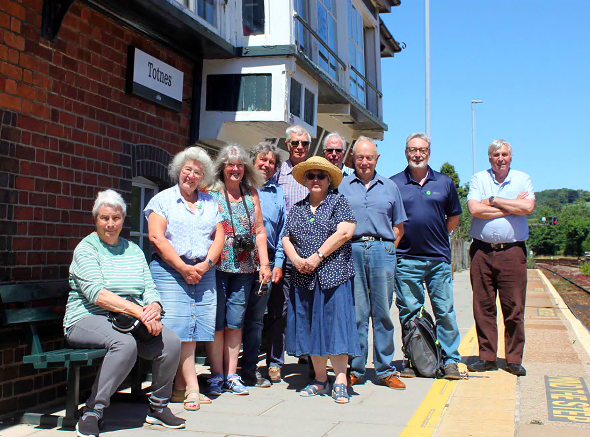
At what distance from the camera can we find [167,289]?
4938 mm

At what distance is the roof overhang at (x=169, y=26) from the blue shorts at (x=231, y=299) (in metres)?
2.49

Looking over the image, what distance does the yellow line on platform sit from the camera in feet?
14.2

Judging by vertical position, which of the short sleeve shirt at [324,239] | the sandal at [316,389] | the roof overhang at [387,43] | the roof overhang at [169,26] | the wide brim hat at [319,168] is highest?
the roof overhang at [387,43]

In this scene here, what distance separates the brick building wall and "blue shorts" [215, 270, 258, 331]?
122cm

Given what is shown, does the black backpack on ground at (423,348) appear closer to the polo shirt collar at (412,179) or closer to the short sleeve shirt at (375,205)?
the short sleeve shirt at (375,205)

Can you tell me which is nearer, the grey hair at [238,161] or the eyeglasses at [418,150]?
the grey hair at [238,161]

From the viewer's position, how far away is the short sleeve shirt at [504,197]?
21.0 ft

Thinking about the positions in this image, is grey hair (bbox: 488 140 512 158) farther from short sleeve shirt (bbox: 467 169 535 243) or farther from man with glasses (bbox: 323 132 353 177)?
man with glasses (bbox: 323 132 353 177)

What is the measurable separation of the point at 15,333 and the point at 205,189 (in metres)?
1.73

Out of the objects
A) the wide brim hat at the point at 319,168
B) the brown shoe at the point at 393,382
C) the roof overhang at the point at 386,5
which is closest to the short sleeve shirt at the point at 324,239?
the wide brim hat at the point at 319,168

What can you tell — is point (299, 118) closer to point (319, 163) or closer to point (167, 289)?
point (319, 163)

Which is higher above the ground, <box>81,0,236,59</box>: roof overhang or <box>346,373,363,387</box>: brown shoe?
<box>81,0,236,59</box>: roof overhang

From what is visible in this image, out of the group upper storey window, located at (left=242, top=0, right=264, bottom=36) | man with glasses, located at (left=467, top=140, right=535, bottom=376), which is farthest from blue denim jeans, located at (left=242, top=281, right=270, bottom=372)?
upper storey window, located at (left=242, top=0, right=264, bottom=36)

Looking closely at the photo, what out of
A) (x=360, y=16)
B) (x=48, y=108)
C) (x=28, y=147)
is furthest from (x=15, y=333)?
(x=360, y=16)
